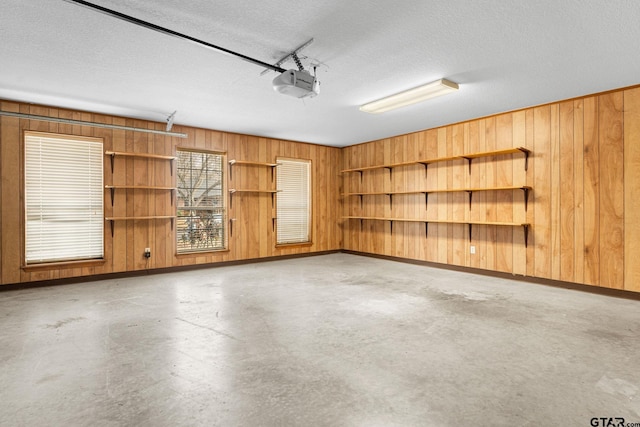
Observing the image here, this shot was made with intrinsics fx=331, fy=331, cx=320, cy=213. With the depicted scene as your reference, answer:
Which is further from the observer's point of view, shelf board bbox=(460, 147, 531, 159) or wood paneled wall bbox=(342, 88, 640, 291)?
shelf board bbox=(460, 147, 531, 159)

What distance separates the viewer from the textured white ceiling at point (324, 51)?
96.6 inches

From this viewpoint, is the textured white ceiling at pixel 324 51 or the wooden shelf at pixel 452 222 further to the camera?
the wooden shelf at pixel 452 222

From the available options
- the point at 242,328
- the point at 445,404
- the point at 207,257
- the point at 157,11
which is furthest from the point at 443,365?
the point at 207,257

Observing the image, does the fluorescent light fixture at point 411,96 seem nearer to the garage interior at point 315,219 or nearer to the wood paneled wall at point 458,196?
the garage interior at point 315,219

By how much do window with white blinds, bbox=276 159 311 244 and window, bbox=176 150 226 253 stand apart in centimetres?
131

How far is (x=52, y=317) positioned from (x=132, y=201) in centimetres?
243

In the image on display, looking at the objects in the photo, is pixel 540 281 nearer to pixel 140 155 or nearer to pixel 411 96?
pixel 411 96

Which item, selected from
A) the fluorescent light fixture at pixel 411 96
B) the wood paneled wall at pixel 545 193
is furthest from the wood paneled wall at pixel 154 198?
the fluorescent light fixture at pixel 411 96

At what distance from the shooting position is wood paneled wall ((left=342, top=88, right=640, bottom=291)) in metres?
4.10

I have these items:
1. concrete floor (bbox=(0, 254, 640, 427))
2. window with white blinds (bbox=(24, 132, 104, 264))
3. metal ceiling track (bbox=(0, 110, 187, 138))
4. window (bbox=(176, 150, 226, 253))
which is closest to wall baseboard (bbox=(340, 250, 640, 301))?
concrete floor (bbox=(0, 254, 640, 427))

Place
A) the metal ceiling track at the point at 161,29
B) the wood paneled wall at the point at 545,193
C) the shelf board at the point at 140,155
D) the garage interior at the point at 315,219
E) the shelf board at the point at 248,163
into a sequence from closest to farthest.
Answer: the garage interior at the point at 315,219 < the metal ceiling track at the point at 161,29 < the wood paneled wall at the point at 545,193 < the shelf board at the point at 140,155 < the shelf board at the point at 248,163

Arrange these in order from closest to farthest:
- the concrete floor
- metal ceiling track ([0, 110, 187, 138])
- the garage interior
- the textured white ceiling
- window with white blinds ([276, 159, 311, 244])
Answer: the concrete floor, the garage interior, the textured white ceiling, metal ceiling track ([0, 110, 187, 138]), window with white blinds ([276, 159, 311, 244])

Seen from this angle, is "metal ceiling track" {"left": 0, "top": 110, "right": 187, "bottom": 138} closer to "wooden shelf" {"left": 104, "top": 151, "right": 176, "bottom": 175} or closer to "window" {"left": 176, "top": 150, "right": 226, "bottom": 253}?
"wooden shelf" {"left": 104, "top": 151, "right": 176, "bottom": 175}

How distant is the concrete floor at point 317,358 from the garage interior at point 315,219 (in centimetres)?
2
